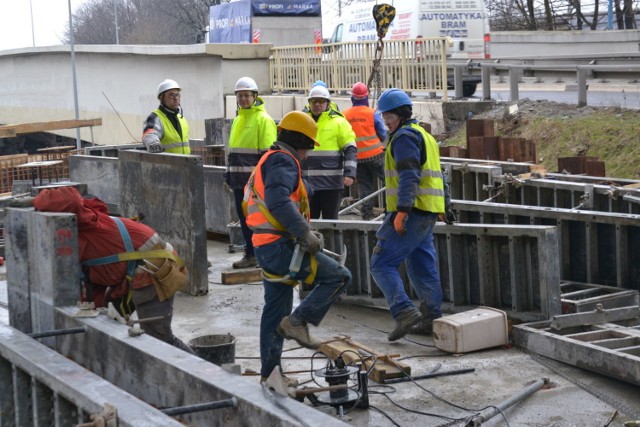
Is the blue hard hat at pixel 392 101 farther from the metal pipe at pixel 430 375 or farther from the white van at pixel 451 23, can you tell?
the white van at pixel 451 23

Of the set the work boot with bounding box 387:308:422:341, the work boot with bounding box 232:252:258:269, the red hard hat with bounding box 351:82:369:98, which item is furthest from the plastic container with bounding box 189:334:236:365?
the red hard hat with bounding box 351:82:369:98

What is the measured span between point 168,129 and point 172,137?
0.33ft

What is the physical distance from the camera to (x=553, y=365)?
Answer: 320 inches

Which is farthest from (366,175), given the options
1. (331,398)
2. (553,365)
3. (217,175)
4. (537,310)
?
(331,398)

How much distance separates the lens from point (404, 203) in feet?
28.2

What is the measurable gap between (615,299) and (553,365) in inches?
61.8

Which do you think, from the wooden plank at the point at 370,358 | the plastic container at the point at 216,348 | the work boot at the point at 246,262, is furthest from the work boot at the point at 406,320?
the work boot at the point at 246,262

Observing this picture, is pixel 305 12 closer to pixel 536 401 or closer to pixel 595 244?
pixel 595 244

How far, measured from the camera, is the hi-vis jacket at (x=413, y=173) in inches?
341

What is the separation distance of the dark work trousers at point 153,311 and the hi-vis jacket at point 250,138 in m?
4.25

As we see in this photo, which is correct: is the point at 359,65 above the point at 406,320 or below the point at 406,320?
above

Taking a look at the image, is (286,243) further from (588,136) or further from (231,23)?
(231,23)

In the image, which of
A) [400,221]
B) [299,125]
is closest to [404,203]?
[400,221]

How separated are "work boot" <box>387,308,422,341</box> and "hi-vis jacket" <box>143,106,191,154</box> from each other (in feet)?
14.1
